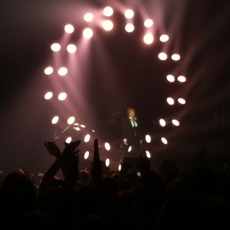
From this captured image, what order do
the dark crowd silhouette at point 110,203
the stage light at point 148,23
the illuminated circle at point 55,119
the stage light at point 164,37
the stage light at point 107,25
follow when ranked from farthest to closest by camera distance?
1. the illuminated circle at point 55,119
2. the stage light at point 164,37
3. the stage light at point 107,25
4. the stage light at point 148,23
5. the dark crowd silhouette at point 110,203

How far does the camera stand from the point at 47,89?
1328 cm

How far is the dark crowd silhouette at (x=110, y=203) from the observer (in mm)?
1852

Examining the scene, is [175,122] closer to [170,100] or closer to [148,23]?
[170,100]

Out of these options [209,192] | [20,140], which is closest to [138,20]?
[20,140]

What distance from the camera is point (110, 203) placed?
247 cm

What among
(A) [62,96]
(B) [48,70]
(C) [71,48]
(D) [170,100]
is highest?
(C) [71,48]

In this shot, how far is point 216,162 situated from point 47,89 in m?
5.91

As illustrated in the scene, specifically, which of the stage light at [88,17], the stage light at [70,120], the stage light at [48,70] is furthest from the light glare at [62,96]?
the stage light at [88,17]

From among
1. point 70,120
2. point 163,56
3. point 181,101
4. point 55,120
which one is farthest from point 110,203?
point 70,120

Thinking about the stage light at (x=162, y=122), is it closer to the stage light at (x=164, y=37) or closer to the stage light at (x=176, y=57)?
the stage light at (x=176, y=57)

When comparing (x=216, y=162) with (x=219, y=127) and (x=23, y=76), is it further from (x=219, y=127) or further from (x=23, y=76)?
(x=23, y=76)

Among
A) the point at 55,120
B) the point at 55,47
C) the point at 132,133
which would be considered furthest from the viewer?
the point at 55,120

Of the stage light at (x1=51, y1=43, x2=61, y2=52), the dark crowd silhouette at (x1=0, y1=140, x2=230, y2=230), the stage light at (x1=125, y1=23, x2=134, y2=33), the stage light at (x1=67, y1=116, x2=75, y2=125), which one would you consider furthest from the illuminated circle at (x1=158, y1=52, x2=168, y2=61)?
the dark crowd silhouette at (x1=0, y1=140, x2=230, y2=230)

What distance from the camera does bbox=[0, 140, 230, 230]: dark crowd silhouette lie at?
185 centimetres
